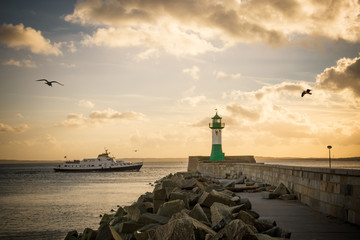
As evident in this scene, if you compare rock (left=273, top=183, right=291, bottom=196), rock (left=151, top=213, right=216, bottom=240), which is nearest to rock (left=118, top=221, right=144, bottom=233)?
rock (left=151, top=213, right=216, bottom=240)

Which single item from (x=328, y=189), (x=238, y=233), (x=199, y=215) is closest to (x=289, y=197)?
(x=328, y=189)

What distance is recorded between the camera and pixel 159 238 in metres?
3.75

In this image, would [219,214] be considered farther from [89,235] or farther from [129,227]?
[89,235]

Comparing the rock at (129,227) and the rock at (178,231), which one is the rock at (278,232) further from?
the rock at (129,227)

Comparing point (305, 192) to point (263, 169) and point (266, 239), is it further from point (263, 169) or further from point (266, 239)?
point (263, 169)

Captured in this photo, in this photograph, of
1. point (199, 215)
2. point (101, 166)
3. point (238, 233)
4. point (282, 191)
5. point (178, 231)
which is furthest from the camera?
point (101, 166)

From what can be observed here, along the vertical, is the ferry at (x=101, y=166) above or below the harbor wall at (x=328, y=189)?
below

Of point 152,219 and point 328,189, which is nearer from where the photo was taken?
point 152,219

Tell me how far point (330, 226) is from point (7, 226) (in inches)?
464

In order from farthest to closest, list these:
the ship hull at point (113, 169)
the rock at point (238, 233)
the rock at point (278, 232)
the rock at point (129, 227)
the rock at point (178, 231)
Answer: the ship hull at point (113, 169) → the rock at point (129, 227) → the rock at point (278, 232) → the rock at point (178, 231) → the rock at point (238, 233)

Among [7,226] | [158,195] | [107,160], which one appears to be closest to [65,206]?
[7,226]

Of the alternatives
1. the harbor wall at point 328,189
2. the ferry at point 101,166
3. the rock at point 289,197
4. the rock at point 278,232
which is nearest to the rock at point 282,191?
the harbor wall at point 328,189

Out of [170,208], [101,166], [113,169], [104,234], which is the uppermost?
[170,208]

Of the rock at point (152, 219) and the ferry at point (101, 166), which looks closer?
the rock at point (152, 219)
